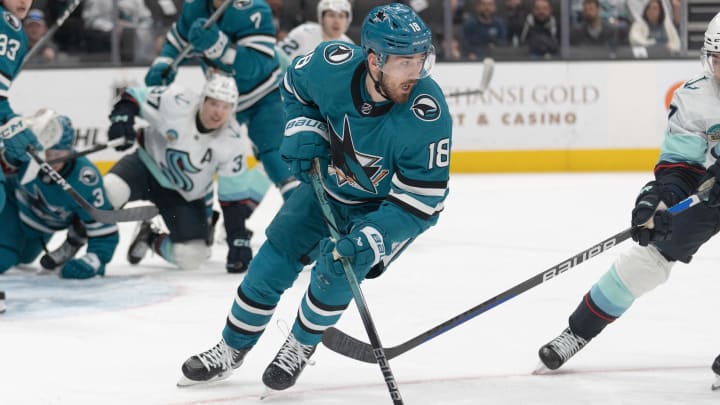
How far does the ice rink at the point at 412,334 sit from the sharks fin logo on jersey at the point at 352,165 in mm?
478

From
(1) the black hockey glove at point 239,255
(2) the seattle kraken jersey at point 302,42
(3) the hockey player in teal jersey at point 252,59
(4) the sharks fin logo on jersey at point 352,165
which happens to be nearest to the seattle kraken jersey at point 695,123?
(4) the sharks fin logo on jersey at point 352,165

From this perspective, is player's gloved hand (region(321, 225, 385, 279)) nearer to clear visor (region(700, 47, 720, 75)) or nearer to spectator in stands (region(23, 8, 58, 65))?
clear visor (region(700, 47, 720, 75))

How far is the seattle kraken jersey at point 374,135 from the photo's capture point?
98.8 inches

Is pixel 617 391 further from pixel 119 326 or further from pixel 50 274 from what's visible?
pixel 50 274

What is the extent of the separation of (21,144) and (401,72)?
1.91 m

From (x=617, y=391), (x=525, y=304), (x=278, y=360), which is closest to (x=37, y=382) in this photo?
(x=278, y=360)

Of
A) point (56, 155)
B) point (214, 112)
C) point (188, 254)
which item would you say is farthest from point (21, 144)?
point (188, 254)

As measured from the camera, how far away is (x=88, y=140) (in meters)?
7.32

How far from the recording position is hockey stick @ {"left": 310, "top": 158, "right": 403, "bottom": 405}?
2.48m

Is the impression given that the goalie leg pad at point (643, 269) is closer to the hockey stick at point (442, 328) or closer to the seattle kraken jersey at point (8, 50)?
the hockey stick at point (442, 328)

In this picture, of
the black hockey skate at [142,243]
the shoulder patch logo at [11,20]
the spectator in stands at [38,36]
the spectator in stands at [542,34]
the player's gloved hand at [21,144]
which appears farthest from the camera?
the spectator in stands at [542,34]

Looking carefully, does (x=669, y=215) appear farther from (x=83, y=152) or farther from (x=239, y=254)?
(x=83, y=152)

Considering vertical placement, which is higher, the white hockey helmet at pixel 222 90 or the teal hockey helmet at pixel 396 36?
the teal hockey helmet at pixel 396 36

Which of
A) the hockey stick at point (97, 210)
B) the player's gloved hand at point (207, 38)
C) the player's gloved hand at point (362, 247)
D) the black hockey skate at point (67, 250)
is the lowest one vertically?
the black hockey skate at point (67, 250)
